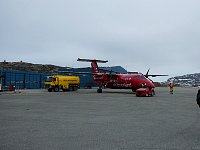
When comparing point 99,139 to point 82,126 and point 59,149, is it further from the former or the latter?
→ point 82,126

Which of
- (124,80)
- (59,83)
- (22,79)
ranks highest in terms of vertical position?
(22,79)

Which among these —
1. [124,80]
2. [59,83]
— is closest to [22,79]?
Result: [59,83]

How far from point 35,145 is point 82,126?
3.24m

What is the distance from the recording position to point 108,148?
6.62 m

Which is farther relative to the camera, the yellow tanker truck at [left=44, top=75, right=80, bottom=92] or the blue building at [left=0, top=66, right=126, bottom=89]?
the blue building at [left=0, top=66, right=126, bottom=89]

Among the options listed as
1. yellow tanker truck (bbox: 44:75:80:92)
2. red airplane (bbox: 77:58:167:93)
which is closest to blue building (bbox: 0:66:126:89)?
yellow tanker truck (bbox: 44:75:80:92)

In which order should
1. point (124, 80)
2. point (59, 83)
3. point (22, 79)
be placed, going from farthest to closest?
point (22, 79) < point (59, 83) < point (124, 80)

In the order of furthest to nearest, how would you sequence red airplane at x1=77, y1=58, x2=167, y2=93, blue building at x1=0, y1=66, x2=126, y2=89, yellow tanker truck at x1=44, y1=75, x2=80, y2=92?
blue building at x1=0, y1=66, x2=126, y2=89 → yellow tanker truck at x1=44, y1=75, x2=80, y2=92 → red airplane at x1=77, y1=58, x2=167, y2=93

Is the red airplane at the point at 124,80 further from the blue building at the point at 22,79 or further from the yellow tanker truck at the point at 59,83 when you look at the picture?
the blue building at the point at 22,79

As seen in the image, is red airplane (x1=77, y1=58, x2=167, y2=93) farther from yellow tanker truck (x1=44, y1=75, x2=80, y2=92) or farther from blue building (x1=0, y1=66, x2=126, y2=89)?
blue building (x1=0, y1=66, x2=126, y2=89)

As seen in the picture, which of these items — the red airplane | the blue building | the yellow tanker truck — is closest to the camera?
the red airplane

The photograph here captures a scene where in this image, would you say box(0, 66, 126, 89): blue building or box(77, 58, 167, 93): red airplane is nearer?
box(77, 58, 167, 93): red airplane

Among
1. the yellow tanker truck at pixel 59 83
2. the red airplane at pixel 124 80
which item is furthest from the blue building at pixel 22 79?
the red airplane at pixel 124 80

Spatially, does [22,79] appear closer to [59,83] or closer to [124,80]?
[59,83]
